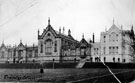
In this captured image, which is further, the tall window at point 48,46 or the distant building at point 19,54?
the distant building at point 19,54

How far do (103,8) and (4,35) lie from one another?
9.18ft

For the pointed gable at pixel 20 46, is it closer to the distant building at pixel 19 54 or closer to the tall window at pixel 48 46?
the distant building at pixel 19 54

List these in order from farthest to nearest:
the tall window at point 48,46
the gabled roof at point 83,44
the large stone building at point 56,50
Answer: the tall window at point 48,46 → the gabled roof at point 83,44 → the large stone building at point 56,50

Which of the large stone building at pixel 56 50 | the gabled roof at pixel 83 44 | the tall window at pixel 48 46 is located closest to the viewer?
the large stone building at pixel 56 50

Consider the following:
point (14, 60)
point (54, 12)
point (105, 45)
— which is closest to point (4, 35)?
point (54, 12)

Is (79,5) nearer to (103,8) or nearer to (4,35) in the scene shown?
(103,8)

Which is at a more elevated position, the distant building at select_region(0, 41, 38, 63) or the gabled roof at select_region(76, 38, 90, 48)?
the gabled roof at select_region(76, 38, 90, 48)

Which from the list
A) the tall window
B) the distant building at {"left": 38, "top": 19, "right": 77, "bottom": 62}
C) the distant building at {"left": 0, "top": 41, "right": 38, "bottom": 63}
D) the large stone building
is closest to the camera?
the large stone building

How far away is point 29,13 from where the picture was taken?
503cm

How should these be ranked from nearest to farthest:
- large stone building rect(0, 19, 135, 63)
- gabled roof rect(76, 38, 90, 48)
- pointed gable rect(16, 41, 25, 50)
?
large stone building rect(0, 19, 135, 63), gabled roof rect(76, 38, 90, 48), pointed gable rect(16, 41, 25, 50)

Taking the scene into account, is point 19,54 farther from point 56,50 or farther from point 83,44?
point 83,44

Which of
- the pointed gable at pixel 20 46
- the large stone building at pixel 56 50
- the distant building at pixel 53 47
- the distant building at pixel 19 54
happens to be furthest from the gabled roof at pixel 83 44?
the pointed gable at pixel 20 46

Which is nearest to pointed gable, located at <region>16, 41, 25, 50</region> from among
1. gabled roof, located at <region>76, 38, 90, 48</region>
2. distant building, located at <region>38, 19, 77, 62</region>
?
distant building, located at <region>38, 19, 77, 62</region>

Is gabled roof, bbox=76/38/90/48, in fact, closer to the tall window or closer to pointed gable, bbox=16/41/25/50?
the tall window
